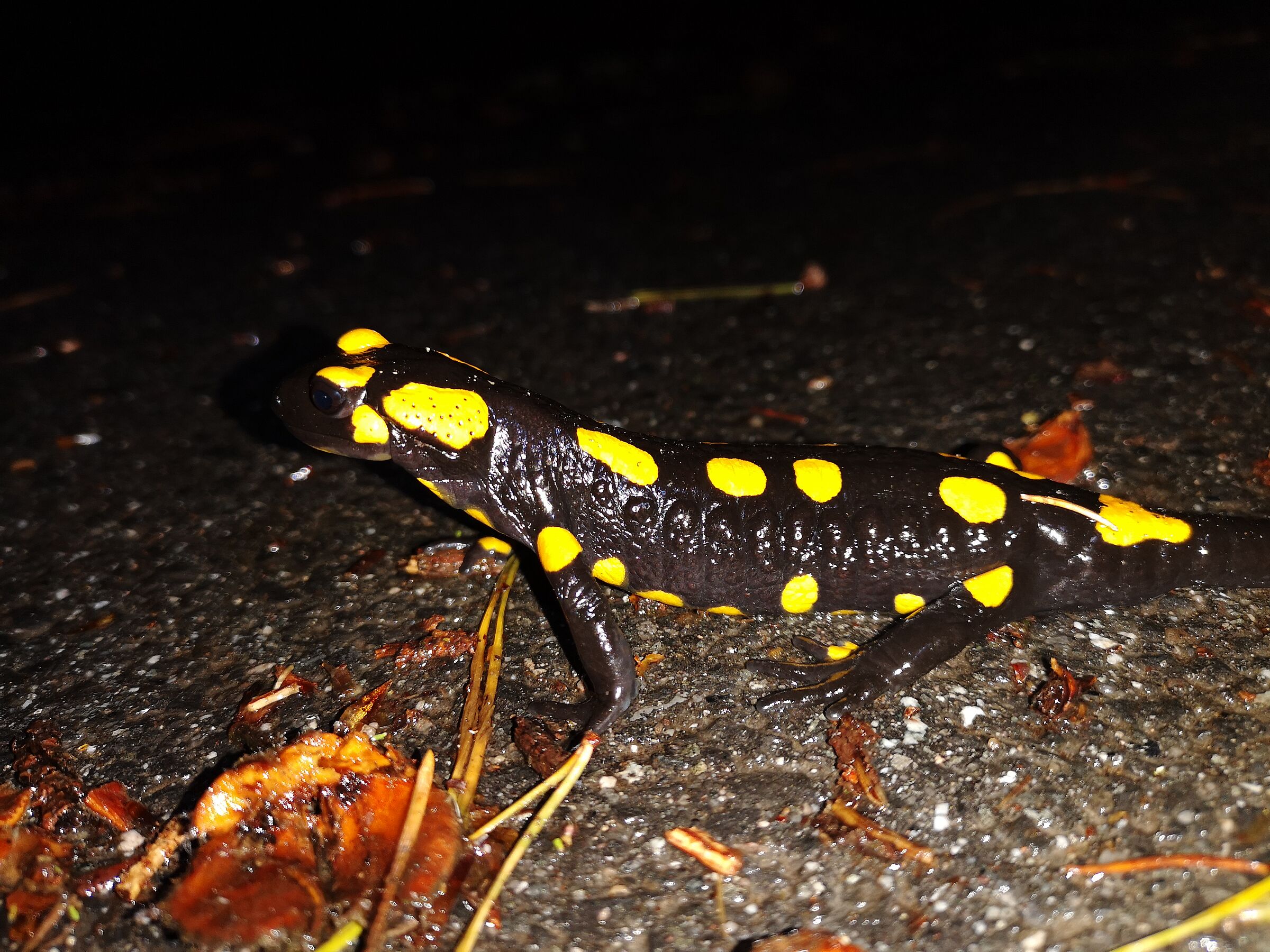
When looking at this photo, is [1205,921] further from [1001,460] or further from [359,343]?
[359,343]

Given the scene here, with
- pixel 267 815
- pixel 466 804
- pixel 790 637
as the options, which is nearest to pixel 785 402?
pixel 790 637

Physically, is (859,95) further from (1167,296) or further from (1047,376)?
(1047,376)

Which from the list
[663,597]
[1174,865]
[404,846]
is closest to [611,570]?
[663,597]

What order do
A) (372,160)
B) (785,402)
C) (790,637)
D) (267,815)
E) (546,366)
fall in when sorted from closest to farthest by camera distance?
1. (267,815)
2. (790,637)
3. (785,402)
4. (546,366)
5. (372,160)

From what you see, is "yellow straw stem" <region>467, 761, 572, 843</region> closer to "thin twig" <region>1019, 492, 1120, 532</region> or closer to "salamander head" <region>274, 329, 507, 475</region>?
"salamander head" <region>274, 329, 507, 475</region>

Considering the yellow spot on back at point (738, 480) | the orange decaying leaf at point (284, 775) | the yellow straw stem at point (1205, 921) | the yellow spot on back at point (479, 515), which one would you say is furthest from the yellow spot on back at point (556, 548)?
the yellow straw stem at point (1205, 921)

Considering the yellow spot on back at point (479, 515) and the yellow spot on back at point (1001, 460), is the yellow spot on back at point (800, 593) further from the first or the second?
the yellow spot on back at point (479, 515)

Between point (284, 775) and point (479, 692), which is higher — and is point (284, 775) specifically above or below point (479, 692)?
above

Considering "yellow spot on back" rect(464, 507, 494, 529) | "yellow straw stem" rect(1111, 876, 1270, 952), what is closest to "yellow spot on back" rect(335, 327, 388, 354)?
"yellow spot on back" rect(464, 507, 494, 529)
